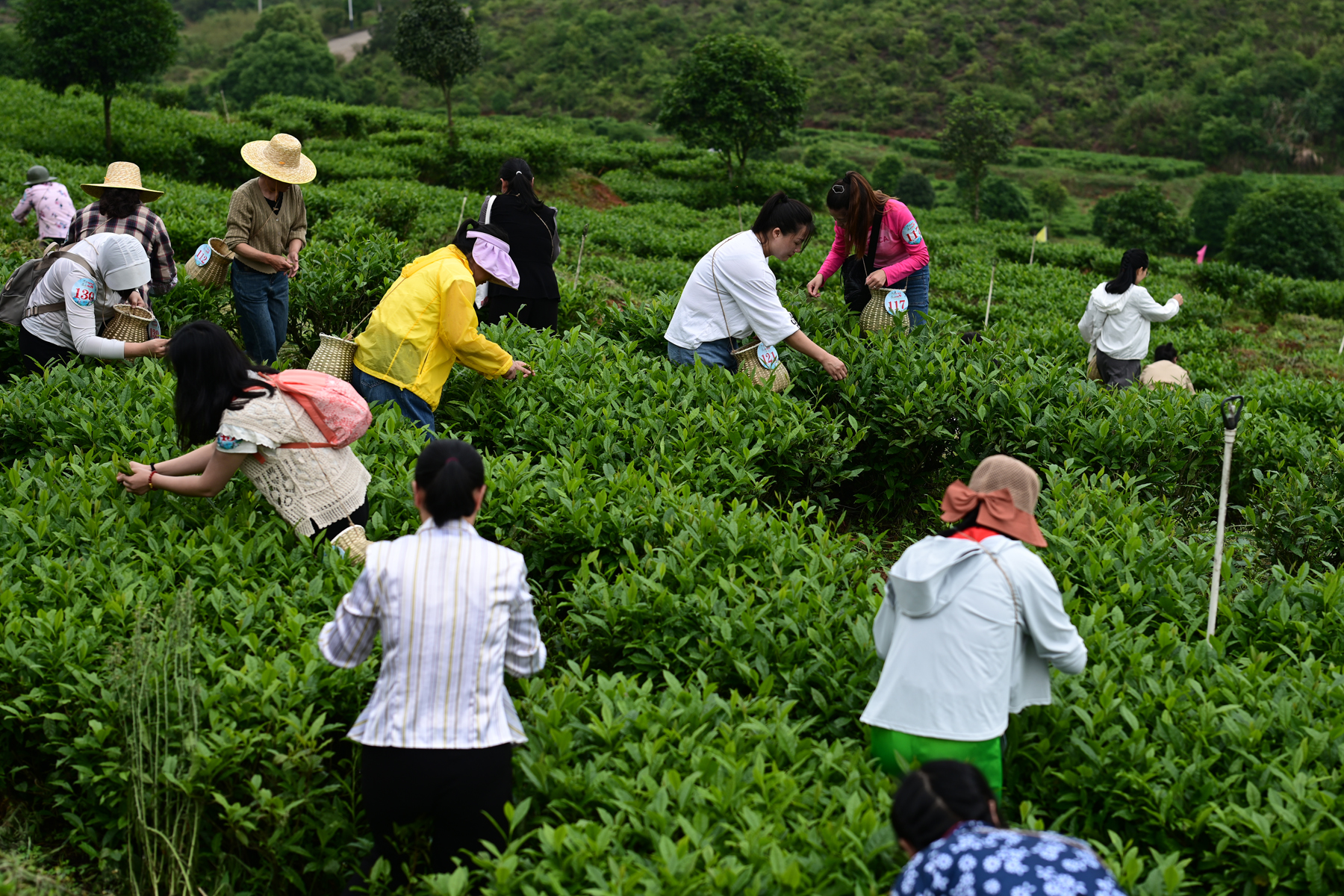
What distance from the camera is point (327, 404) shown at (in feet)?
12.1

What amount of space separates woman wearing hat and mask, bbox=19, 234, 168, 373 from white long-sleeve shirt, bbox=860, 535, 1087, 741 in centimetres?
383

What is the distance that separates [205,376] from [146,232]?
123 inches

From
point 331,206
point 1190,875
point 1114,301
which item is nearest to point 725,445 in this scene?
point 1190,875

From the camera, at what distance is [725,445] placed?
504 centimetres

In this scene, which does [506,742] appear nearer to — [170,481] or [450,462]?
[450,462]

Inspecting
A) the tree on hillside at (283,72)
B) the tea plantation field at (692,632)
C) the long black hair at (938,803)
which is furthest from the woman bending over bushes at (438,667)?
the tree on hillside at (283,72)

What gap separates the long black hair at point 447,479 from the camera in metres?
2.63

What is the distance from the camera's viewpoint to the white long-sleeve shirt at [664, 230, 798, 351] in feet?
17.4

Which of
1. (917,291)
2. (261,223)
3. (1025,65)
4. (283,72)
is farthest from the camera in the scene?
(1025,65)

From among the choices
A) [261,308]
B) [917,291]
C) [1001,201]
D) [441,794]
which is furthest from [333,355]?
[1001,201]

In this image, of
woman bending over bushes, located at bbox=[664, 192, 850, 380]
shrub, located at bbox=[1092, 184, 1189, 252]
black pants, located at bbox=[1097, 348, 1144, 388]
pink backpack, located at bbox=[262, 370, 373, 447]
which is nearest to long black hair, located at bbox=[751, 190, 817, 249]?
woman bending over bushes, located at bbox=[664, 192, 850, 380]

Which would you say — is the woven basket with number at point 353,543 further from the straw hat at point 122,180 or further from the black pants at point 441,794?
the straw hat at point 122,180

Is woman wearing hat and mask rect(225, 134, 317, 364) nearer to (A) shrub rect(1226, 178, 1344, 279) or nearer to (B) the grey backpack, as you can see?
(B) the grey backpack

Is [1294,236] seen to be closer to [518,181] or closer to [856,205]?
[856,205]
